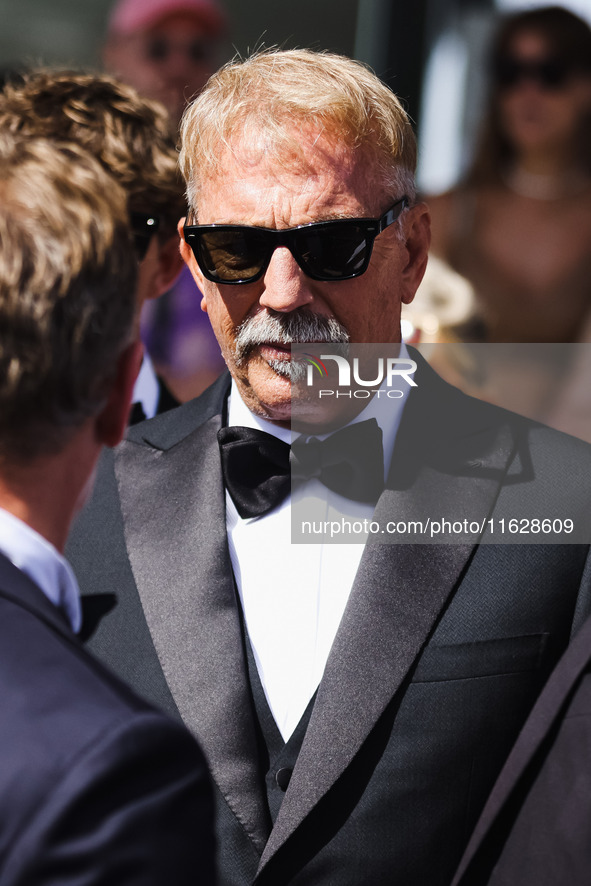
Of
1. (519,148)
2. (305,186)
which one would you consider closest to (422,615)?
(305,186)

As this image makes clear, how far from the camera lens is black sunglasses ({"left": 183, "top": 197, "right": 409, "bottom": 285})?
73.0 inches

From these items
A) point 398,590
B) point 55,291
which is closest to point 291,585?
point 398,590

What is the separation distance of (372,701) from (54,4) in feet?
11.7

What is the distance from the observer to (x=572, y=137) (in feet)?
12.2

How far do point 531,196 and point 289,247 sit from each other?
226 centimetres

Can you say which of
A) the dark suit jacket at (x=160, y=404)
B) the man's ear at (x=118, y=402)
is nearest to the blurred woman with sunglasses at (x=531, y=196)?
the dark suit jacket at (x=160, y=404)

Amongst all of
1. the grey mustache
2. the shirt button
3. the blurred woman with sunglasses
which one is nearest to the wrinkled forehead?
the grey mustache

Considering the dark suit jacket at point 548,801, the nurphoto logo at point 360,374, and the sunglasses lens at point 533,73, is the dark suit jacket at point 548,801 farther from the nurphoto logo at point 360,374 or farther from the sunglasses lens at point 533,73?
the sunglasses lens at point 533,73

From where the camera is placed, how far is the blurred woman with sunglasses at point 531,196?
11.9ft

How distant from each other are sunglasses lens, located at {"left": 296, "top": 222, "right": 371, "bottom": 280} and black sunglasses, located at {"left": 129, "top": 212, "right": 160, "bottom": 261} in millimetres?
686

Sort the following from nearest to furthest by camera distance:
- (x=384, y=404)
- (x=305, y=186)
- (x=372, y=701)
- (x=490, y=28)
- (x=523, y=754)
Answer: (x=523, y=754) < (x=372, y=701) < (x=305, y=186) < (x=384, y=404) < (x=490, y=28)

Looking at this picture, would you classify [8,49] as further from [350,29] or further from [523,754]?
[523,754]

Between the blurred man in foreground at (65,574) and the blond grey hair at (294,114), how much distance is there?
78 cm

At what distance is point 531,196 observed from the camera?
3.84 m
